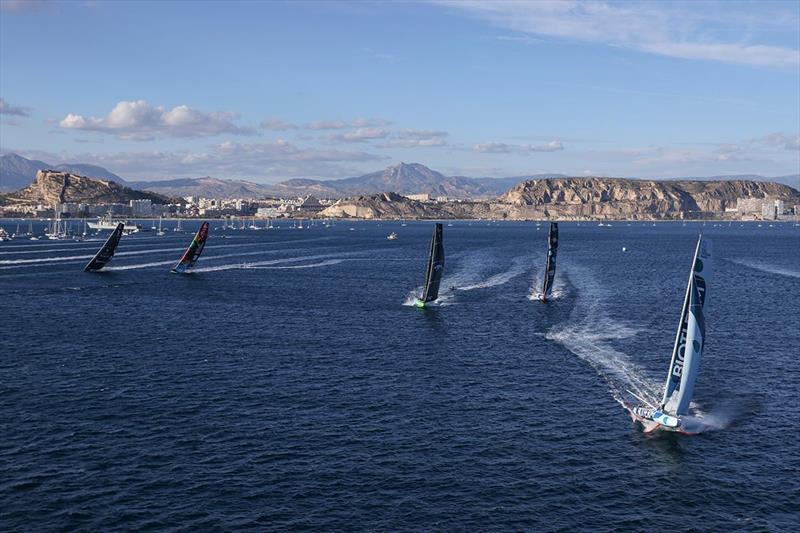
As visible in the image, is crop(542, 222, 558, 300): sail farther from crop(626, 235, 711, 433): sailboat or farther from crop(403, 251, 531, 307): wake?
crop(626, 235, 711, 433): sailboat

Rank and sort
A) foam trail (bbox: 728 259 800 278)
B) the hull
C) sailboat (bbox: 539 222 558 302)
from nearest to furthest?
the hull → sailboat (bbox: 539 222 558 302) → foam trail (bbox: 728 259 800 278)

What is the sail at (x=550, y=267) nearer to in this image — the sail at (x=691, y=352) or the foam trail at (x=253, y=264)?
the sail at (x=691, y=352)

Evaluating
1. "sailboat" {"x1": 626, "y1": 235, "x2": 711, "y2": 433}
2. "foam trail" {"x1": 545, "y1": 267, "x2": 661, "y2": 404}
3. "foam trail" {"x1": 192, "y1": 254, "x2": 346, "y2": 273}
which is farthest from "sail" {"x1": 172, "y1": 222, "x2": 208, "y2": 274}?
"sailboat" {"x1": 626, "y1": 235, "x2": 711, "y2": 433}

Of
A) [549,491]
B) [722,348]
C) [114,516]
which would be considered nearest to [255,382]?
[114,516]

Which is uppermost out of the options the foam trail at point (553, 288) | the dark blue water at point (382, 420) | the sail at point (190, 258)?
the sail at point (190, 258)

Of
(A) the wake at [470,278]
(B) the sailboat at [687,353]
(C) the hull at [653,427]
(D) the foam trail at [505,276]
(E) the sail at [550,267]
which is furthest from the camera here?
(D) the foam trail at [505,276]

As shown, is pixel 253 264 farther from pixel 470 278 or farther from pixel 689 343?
pixel 689 343

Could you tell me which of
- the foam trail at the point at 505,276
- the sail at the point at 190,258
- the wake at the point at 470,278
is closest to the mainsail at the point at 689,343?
the wake at the point at 470,278
